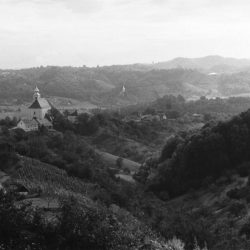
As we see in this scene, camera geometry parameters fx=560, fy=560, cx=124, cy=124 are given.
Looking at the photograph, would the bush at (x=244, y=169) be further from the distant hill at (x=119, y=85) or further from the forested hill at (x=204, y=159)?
the distant hill at (x=119, y=85)

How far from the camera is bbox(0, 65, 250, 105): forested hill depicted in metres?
120

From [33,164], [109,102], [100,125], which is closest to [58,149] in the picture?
[33,164]

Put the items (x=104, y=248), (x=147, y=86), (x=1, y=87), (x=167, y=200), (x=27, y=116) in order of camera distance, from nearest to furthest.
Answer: (x=104, y=248) → (x=167, y=200) → (x=27, y=116) → (x=1, y=87) → (x=147, y=86)

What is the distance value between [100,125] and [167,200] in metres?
23.5

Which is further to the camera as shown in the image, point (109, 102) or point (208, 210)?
point (109, 102)

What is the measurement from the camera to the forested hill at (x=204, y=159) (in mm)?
32188

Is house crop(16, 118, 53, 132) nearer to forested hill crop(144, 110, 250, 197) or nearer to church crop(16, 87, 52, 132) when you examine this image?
church crop(16, 87, 52, 132)

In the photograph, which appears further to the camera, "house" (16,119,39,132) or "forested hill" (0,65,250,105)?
"forested hill" (0,65,250,105)

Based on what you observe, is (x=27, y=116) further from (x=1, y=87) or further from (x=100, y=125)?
(x=1, y=87)

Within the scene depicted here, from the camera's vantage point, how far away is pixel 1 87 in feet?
407

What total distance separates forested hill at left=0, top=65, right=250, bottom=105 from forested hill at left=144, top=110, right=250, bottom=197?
73.9 m

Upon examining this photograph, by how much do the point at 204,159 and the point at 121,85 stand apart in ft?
333

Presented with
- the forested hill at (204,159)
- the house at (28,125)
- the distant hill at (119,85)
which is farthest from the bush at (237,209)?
the distant hill at (119,85)

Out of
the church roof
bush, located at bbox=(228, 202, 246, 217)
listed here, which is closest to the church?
the church roof
